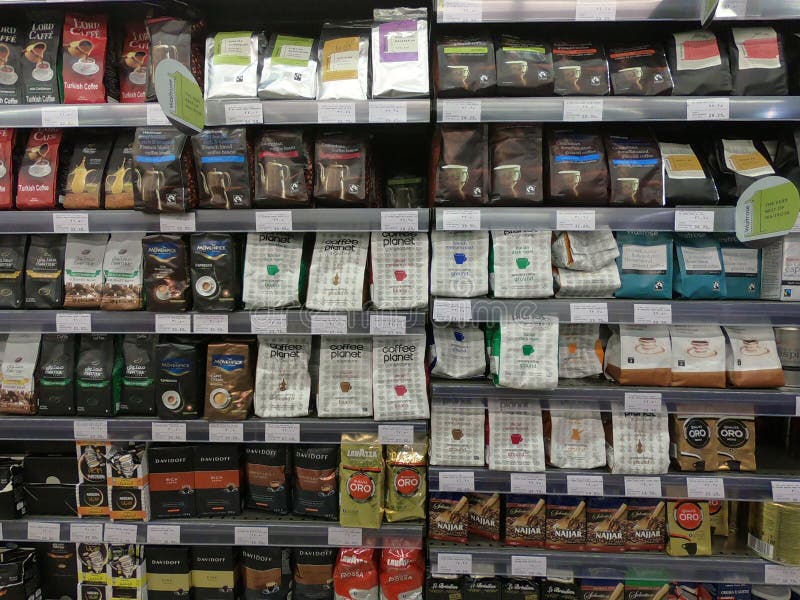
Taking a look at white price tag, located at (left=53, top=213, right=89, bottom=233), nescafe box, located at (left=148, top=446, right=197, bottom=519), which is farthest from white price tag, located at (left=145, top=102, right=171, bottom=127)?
nescafe box, located at (left=148, top=446, right=197, bottom=519)

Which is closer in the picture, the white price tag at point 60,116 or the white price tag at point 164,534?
the white price tag at point 60,116

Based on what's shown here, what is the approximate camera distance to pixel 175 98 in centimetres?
147

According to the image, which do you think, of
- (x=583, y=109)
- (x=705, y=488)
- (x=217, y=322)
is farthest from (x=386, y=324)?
(x=705, y=488)

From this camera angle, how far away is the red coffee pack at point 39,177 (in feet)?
6.23

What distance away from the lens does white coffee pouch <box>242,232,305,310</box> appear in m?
1.87

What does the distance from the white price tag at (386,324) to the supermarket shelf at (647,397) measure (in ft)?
0.90

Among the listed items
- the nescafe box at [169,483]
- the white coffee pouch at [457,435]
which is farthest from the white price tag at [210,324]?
the white coffee pouch at [457,435]

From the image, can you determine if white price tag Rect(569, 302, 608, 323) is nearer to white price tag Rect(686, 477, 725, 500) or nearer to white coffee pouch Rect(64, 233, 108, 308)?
white price tag Rect(686, 477, 725, 500)

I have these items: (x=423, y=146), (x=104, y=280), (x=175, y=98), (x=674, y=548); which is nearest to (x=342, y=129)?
(x=423, y=146)

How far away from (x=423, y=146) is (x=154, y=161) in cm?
119

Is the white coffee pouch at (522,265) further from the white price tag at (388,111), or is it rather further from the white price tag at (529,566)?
the white price tag at (529,566)

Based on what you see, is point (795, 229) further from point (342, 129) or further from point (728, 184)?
point (342, 129)

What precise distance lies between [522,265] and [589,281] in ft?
0.89

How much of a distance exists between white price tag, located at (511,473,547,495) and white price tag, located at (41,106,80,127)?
7.31 feet
